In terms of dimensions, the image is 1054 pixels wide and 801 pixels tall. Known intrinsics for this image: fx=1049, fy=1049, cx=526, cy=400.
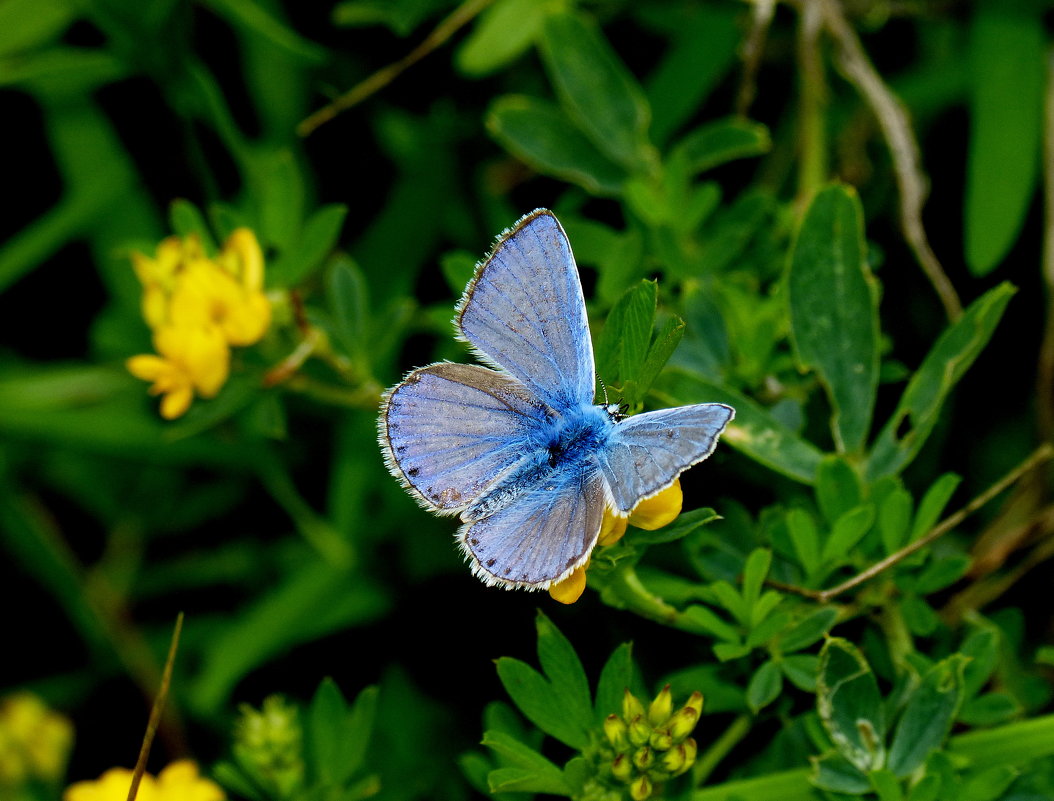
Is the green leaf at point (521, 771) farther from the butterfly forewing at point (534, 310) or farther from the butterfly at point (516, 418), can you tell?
the butterfly forewing at point (534, 310)

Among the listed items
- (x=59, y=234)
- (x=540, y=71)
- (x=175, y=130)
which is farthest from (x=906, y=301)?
(x=59, y=234)

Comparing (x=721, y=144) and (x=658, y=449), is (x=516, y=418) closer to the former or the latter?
(x=658, y=449)

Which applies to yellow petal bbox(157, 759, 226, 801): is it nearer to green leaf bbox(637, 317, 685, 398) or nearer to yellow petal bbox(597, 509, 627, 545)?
yellow petal bbox(597, 509, 627, 545)

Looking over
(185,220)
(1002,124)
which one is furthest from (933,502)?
(185,220)

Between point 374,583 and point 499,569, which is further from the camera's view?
point 374,583

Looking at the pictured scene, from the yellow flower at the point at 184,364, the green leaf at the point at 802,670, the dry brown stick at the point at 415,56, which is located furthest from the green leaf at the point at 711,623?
the dry brown stick at the point at 415,56

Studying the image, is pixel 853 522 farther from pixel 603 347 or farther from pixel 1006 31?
pixel 1006 31
